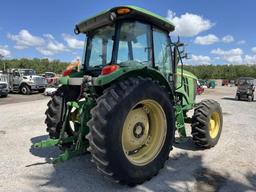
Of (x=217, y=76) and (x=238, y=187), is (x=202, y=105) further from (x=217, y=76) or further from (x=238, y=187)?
(x=217, y=76)

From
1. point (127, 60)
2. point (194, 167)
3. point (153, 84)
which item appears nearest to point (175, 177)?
point (194, 167)

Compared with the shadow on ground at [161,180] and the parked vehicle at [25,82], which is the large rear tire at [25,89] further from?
the shadow on ground at [161,180]

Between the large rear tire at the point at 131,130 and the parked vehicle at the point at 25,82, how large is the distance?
62.1 ft

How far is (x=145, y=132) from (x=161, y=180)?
0.75 m

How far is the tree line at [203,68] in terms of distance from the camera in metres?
64.5

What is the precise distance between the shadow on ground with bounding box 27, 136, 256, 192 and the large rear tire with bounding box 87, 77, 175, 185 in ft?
0.68

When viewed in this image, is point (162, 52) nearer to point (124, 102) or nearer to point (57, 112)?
point (124, 102)

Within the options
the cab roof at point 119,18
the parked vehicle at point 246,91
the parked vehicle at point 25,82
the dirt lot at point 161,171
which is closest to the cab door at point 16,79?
the parked vehicle at point 25,82

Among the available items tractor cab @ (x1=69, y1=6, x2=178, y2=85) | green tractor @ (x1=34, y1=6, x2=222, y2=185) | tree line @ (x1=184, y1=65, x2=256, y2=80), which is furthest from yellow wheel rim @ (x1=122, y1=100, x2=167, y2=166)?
tree line @ (x1=184, y1=65, x2=256, y2=80)

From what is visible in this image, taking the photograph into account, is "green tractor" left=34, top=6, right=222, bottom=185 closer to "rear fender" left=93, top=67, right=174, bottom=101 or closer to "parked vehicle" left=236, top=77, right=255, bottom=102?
"rear fender" left=93, top=67, right=174, bottom=101

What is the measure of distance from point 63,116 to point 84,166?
95cm

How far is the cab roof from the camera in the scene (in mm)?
3691

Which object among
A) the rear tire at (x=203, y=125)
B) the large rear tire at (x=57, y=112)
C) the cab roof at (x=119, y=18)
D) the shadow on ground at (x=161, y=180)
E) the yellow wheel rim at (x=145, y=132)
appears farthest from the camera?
→ the rear tire at (x=203, y=125)

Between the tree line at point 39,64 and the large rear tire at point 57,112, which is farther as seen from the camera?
the tree line at point 39,64
